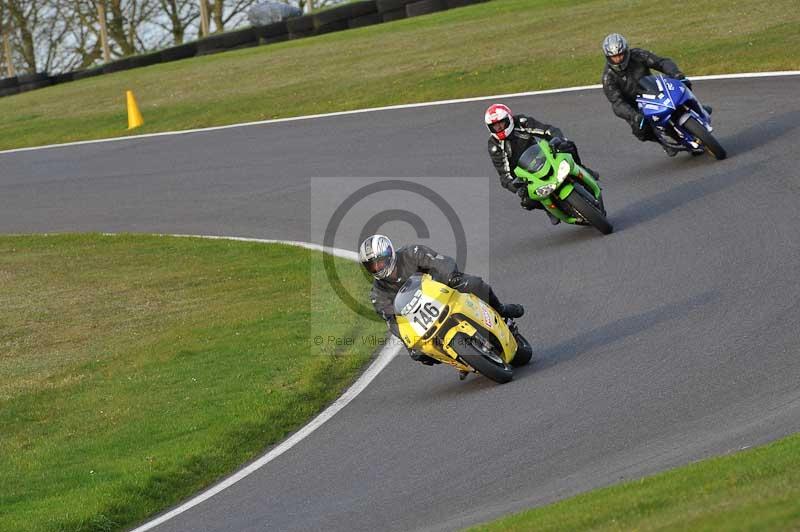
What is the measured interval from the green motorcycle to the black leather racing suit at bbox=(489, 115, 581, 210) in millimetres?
193

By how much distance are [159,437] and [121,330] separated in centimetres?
424

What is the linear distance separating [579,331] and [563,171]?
3.01 m

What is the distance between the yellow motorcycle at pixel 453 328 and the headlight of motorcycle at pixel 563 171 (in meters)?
3.85

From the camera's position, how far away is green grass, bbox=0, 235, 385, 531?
9.69 meters

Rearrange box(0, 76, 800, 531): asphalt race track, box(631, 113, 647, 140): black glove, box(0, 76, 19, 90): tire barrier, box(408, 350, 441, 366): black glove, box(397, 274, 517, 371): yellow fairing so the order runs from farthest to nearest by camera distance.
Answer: box(0, 76, 19, 90): tire barrier < box(631, 113, 647, 140): black glove < box(408, 350, 441, 366): black glove < box(397, 274, 517, 371): yellow fairing < box(0, 76, 800, 531): asphalt race track

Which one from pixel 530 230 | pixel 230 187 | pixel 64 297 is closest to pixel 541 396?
pixel 530 230

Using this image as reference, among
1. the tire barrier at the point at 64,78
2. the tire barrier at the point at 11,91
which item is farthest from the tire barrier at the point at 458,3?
the tire barrier at the point at 11,91

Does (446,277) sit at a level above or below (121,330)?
above

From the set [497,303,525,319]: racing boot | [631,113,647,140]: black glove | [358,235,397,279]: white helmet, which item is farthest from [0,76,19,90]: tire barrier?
[497,303,525,319]: racing boot

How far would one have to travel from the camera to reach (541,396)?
9461 mm

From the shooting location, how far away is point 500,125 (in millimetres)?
14219

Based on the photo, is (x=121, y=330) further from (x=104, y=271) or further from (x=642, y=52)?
(x=642, y=52)

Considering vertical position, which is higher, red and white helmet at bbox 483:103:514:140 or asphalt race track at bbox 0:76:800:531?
red and white helmet at bbox 483:103:514:140

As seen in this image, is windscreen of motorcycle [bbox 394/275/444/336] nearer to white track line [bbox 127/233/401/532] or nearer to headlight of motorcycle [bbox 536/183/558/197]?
white track line [bbox 127/233/401/532]
